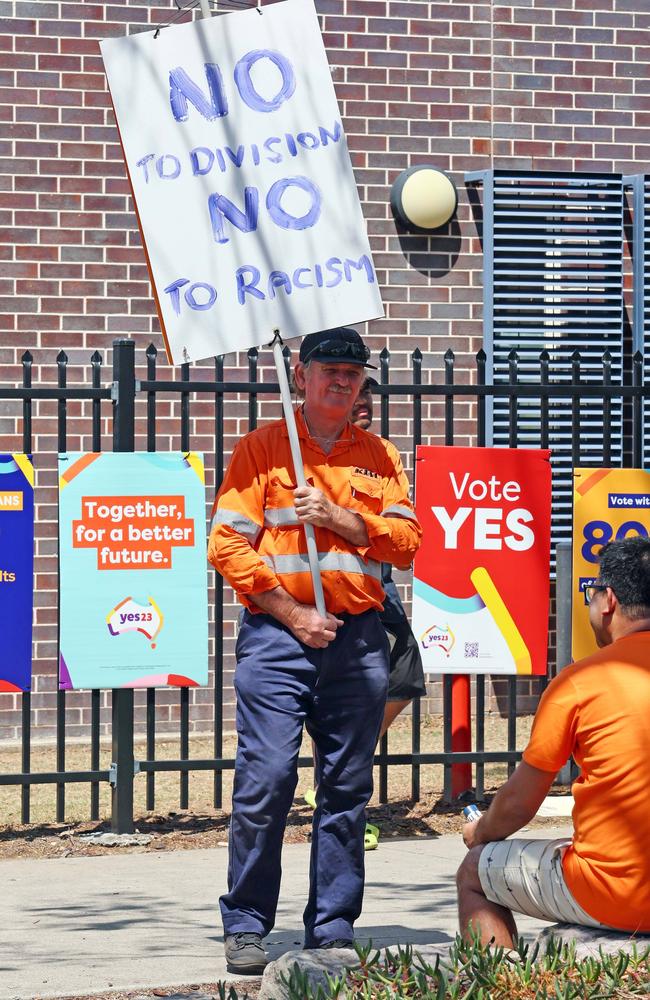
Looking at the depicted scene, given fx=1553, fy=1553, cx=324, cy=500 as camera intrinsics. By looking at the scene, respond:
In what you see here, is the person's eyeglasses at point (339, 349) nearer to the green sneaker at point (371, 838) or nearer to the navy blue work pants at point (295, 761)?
the navy blue work pants at point (295, 761)

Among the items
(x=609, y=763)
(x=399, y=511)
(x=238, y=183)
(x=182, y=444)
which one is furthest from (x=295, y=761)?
(x=182, y=444)

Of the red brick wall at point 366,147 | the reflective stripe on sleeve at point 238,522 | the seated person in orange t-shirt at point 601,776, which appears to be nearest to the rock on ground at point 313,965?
the seated person in orange t-shirt at point 601,776

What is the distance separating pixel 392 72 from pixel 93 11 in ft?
6.35

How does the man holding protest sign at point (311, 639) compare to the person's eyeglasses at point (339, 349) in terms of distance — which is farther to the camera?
the person's eyeglasses at point (339, 349)

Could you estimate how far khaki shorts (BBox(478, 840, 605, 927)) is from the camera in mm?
4039

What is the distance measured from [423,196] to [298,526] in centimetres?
532

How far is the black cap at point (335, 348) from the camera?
196 inches

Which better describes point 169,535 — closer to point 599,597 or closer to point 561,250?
point 599,597

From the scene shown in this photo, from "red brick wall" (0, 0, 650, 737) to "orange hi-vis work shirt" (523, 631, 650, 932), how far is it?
5.75 metres

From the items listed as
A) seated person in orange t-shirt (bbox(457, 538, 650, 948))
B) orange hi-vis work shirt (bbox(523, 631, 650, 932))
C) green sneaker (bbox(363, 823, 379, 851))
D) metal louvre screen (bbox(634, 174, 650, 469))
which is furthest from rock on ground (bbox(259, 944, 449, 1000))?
metal louvre screen (bbox(634, 174, 650, 469))

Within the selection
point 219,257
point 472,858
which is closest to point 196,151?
point 219,257

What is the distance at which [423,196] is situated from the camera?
9852 millimetres

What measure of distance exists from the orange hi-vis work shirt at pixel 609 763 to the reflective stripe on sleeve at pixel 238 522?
52.0 inches

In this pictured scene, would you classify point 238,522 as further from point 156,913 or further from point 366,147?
point 366,147
